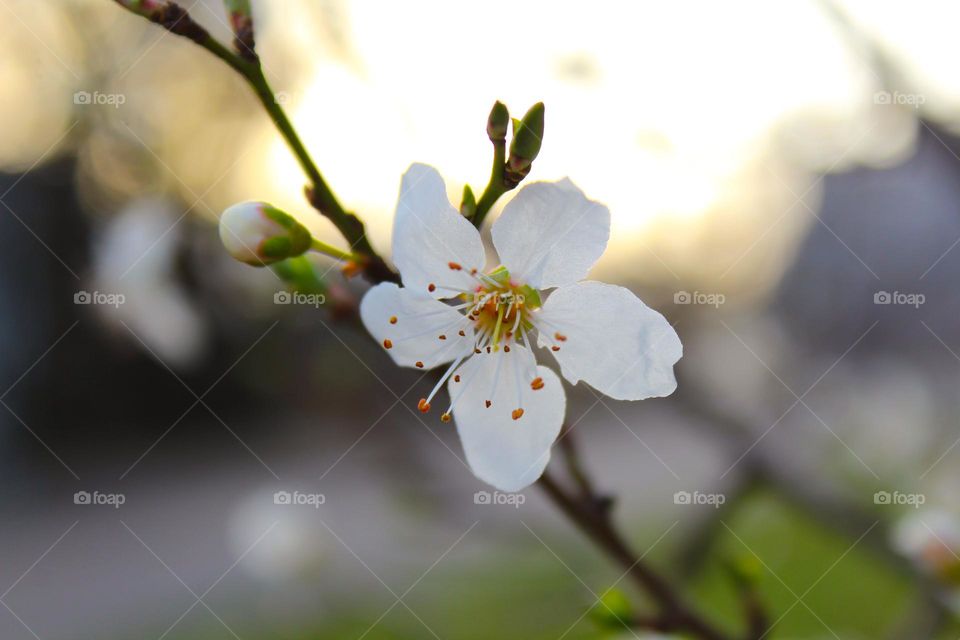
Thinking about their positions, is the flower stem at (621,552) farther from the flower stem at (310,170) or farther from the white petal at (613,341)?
the flower stem at (310,170)

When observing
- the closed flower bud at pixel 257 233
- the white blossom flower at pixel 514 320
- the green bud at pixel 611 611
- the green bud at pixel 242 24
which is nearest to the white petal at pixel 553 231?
the white blossom flower at pixel 514 320

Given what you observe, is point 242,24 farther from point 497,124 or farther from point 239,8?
point 497,124

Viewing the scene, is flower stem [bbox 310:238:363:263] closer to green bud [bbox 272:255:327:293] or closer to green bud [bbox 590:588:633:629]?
green bud [bbox 272:255:327:293]

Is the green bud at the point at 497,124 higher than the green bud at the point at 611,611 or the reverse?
higher

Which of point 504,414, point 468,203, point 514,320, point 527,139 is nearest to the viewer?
point 527,139

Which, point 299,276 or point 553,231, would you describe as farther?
point 299,276

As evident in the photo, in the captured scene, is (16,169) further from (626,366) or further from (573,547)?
(626,366)

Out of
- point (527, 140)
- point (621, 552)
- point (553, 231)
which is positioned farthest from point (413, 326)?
point (621, 552)
